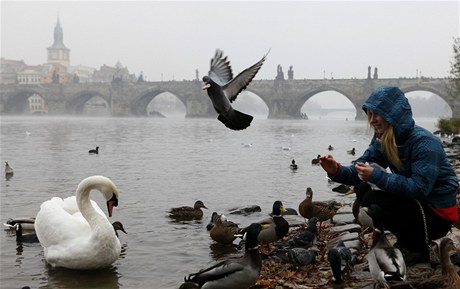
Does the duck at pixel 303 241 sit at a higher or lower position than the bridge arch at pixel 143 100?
lower

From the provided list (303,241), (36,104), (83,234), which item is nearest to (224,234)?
(303,241)

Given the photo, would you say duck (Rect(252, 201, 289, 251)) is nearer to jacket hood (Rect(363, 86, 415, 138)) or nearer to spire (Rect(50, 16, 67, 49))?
jacket hood (Rect(363, 86, 415, 138))

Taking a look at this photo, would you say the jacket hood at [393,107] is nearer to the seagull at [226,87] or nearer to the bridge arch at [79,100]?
the seagull at [226,87]

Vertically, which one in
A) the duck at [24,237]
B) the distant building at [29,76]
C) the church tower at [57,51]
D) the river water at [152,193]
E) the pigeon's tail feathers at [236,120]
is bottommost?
the river water at [152,193]

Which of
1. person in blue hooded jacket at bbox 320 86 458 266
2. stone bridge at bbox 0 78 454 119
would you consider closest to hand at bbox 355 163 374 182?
person in blue hooded jacket at bbox 320 86 458 266

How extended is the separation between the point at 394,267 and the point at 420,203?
64 centimetres

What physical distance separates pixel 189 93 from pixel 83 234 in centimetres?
9482

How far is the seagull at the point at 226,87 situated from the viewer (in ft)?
18.5

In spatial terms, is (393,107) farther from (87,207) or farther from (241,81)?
(87,207)

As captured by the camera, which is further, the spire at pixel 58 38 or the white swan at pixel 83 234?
the spire at pixel 58 38

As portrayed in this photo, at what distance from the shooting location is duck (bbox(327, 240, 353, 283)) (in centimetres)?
461

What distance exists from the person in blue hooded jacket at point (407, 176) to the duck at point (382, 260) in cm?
18

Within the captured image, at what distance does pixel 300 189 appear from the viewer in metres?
12.9

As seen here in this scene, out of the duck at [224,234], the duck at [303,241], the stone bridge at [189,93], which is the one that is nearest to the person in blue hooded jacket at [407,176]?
the duck at [303,241]
